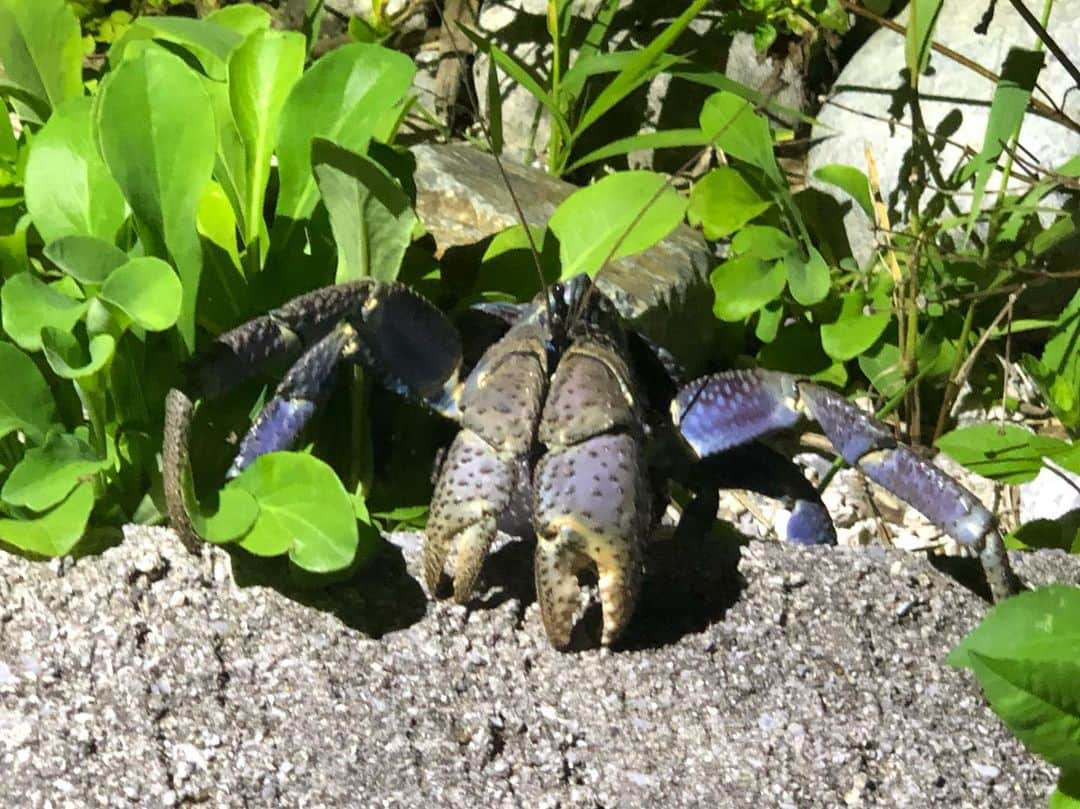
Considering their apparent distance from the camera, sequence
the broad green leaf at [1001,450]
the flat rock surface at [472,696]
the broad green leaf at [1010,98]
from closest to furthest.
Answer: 1. the flat rock surface at [472,696]
2. the broad green leaf at [1001,450]
3. the broad green leaf at [1010,98]

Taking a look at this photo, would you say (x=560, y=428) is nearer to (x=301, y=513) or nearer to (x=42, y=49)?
(x=301, y=513)

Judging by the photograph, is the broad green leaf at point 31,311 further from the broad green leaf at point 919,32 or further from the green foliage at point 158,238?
the broad green leaf at point 919,32

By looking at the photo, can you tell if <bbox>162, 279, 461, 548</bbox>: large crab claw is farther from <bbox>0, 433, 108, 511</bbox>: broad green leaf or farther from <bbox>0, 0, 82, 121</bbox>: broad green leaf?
<bbox>0, 0, 82, 121</bbox>: broad green leaf

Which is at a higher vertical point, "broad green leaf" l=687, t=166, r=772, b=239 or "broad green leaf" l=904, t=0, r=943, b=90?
"broad green leaf" l=904, t=0, r=943, b=90

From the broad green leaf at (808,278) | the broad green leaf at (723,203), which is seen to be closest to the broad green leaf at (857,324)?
the broad green leaf at (808,278)

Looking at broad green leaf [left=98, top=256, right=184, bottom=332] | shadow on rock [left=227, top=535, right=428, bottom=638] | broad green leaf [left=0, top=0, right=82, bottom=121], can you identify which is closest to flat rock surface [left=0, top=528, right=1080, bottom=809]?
shadow on rock [left=227, top=535, right=428, bottom=638]

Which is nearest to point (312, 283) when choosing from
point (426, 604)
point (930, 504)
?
point (426, 604)

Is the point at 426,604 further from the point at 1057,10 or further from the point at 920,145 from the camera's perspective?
the point at 1057,10
